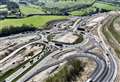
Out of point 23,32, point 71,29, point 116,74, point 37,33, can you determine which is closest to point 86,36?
point 71,29

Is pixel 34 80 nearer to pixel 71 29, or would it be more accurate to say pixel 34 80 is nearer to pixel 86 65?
pixel 86 65

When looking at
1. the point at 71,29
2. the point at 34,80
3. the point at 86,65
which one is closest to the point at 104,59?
the point at 86,65

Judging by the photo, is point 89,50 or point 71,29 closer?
point 89,50

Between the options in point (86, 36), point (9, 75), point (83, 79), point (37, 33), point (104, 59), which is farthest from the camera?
point (37, 33)

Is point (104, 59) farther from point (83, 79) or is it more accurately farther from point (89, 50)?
point (83, 79)

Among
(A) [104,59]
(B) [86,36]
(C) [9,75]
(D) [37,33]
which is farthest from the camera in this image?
(D) [37,33]

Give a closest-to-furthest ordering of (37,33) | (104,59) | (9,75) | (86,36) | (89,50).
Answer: (9,75) → (104,59) → (89,50) → (86,36) → (37,33)

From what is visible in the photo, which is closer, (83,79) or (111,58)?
(83,79)
